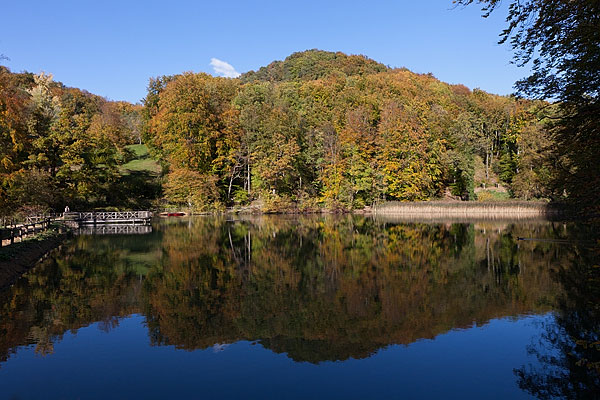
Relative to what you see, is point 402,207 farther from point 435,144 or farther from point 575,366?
point 575,366

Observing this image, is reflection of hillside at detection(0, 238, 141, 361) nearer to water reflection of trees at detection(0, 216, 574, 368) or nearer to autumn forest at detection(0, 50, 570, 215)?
water reflection of trees at detection(0, 216, 574, 368)

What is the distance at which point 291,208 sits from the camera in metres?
58.3

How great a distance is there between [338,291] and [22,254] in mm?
14860

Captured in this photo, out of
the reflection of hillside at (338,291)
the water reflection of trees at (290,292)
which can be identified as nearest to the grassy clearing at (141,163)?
the water reflection of trees at (290,292)

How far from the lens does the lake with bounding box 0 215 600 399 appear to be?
8.45 metres

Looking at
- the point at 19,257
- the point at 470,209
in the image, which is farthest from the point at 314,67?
the point at 19,257

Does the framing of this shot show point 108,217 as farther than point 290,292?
Yes

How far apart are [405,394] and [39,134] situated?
158 ft

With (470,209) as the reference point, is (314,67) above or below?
above

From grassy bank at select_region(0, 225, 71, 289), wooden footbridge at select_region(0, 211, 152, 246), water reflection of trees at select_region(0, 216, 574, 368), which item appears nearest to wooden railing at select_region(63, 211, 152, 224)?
wooden footbridge at select_region(0, 211, 152, 246)

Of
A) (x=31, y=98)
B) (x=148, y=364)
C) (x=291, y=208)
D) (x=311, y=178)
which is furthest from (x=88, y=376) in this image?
(x=31, y=98)

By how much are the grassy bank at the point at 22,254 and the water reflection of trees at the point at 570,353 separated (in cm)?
1687

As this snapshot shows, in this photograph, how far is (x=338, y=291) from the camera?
15180 mm

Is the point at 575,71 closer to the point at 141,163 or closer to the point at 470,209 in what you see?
the point at 470,209
